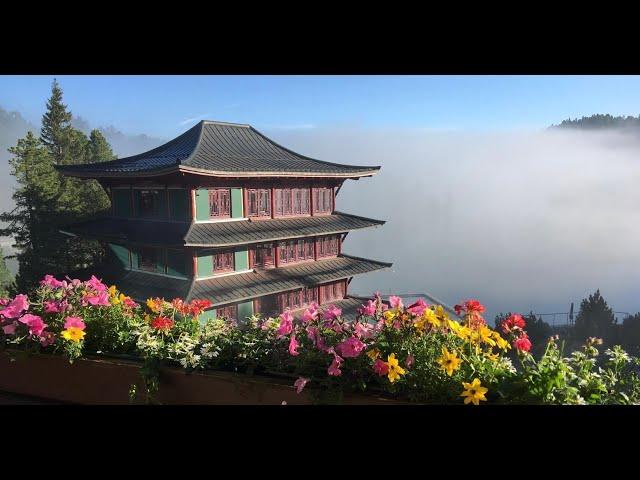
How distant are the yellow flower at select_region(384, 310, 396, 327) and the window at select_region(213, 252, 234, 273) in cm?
459

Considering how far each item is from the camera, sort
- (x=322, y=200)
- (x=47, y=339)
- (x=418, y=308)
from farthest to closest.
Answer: (x=322, y=200) → (x=47, y=339) → (x=418, y=308)

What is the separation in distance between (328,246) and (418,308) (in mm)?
5730

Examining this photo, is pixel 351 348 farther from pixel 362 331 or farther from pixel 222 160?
pixel 222 160

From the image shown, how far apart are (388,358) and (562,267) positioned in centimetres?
424

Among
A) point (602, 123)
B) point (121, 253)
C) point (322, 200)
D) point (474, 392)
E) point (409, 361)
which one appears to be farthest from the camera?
point (322, 200)

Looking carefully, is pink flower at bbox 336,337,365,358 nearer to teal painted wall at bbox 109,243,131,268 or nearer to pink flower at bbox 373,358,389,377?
pink flower at bbox 373,358,389,377

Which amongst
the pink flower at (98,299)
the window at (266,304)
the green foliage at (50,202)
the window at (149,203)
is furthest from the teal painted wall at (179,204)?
the pink flower at (98,299)

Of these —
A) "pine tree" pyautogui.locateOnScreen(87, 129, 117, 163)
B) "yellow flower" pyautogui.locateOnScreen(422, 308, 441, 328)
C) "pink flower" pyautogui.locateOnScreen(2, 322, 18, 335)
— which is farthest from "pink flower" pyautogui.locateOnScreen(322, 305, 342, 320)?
"pine tree" pyautogui.locateOnScreen(87, 129, 117, 163)

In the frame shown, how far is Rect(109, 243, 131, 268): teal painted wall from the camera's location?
6.04m

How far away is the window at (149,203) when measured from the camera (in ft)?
18.4

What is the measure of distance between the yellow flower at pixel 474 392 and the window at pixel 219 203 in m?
4.74

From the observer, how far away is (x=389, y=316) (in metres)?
1.17

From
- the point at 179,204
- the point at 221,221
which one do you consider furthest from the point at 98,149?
the point at 221,221
